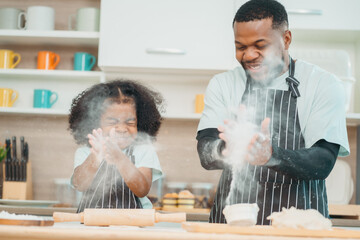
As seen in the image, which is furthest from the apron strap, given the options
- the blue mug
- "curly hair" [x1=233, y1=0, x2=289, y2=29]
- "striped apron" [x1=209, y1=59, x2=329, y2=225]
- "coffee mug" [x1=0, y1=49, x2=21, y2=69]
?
"coffee mug" [x1=0, y1=49, x2=21, y2=69]

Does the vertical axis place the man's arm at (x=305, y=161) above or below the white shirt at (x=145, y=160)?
above

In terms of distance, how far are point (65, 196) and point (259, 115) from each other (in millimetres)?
1205

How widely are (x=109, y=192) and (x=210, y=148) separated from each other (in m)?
0.44

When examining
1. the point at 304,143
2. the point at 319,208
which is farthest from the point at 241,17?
the point at 319,208

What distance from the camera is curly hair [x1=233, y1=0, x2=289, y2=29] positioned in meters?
1.51

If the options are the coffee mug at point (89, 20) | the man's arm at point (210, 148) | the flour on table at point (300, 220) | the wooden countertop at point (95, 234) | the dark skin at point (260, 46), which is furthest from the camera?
the coffee mug at point (89, 20)

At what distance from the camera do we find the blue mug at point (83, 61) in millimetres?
2506

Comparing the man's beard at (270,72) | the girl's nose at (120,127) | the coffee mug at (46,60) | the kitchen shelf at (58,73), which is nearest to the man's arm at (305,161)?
the man's beard at (270,72)

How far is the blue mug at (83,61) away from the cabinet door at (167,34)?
126 mm

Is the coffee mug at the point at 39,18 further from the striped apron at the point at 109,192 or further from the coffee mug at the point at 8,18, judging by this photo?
the striped apron at the point at 109,192

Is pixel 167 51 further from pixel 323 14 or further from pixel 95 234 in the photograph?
pixel 95 234

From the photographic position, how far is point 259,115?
5.29 ft

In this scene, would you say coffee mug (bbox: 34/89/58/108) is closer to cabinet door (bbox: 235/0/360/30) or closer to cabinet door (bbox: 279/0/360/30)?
cabinet door (bbox: 235/0/360/30)

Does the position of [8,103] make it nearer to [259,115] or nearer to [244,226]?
[259,115]
